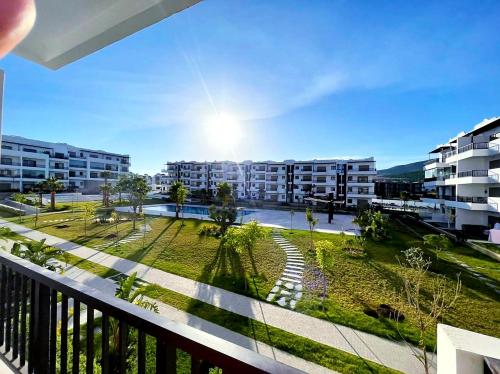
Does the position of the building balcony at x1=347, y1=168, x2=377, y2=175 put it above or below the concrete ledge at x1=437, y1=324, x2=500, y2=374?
above

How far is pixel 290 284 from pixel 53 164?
30.4 metres

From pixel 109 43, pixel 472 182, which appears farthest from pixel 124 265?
pixel 472 182

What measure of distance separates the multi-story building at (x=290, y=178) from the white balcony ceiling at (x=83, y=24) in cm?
2412

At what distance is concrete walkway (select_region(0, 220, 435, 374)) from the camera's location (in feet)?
13.5

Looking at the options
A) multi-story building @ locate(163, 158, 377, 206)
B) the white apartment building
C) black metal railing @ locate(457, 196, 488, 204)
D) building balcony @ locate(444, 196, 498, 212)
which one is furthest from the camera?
multi-story building @ locate(163, 158, 377, 206)

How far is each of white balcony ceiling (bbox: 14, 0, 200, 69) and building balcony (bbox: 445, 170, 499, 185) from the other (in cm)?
1951

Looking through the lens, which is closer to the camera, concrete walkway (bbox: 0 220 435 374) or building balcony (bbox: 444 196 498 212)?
concrete walkway (bbox: 0 220 435 374)

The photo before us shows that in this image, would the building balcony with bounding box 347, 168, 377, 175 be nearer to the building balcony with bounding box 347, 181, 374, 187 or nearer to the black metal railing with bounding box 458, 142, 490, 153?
the building balcony with bounding box 347, 181, 374, 187

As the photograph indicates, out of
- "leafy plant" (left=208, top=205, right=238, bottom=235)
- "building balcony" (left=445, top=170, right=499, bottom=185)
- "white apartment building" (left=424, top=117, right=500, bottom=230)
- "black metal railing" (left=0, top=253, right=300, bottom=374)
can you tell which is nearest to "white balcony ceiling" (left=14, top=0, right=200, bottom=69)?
"black metal railing" (left=0, top=253, right=300, bottom=374)

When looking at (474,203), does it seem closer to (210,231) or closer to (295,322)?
(210,231)

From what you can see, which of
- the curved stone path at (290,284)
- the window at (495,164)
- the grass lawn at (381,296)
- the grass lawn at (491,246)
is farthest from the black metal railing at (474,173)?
the curved stone path at (290,284)

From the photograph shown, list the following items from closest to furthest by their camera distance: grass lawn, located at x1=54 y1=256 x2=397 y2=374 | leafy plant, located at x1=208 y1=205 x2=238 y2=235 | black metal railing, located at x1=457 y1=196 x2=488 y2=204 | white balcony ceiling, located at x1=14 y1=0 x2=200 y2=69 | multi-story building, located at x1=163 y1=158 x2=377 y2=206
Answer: white balcony ceiling, located at x1=14 y1=0 x2=200 y2=69 < grass lawn, located at x1=54 y1=256 x2=397 y2=374 < leafy plant, located at x1=208 y1=205 x2=238 y2=235 < black metal railing, located at x1=457 y1=196 x2=488 y2=204 < multi-story building, located at x1=163 y1=158 x2=377 y2=206

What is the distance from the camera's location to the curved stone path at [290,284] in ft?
19.4

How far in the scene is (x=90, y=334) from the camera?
1.15 m
